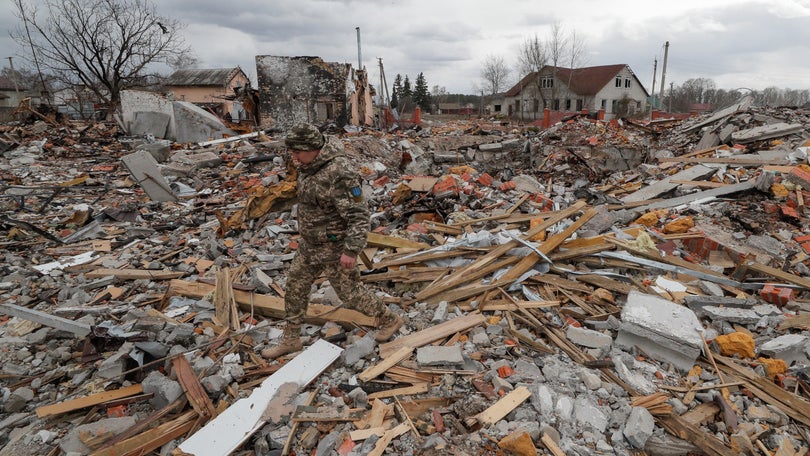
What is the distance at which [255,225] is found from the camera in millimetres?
6891

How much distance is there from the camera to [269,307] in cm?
407

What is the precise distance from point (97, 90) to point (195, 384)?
26.5m

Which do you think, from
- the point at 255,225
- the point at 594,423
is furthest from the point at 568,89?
the point at 594,423

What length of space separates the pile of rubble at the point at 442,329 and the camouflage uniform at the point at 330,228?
40cm

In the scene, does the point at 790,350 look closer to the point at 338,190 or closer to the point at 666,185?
the point at 338,190

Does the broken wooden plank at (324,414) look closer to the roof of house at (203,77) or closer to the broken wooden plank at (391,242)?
the broken wooden plank at (391,242)

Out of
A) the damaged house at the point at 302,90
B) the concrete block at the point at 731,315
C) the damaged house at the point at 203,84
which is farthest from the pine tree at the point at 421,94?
the concrete block at the point at 731,315

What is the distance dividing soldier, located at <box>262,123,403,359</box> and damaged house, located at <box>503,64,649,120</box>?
3820cm

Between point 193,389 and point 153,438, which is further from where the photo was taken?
point 193,389

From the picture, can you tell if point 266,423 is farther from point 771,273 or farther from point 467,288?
point 771,273

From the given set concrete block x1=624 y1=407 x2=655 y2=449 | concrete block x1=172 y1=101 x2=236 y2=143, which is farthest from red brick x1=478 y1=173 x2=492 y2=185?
concrete block x1=172 y1=101 x2=236 y2=143

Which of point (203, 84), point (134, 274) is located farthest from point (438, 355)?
point (203, 84)

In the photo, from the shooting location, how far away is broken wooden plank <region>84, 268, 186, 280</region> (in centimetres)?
500

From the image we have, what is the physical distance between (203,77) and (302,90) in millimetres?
26940
